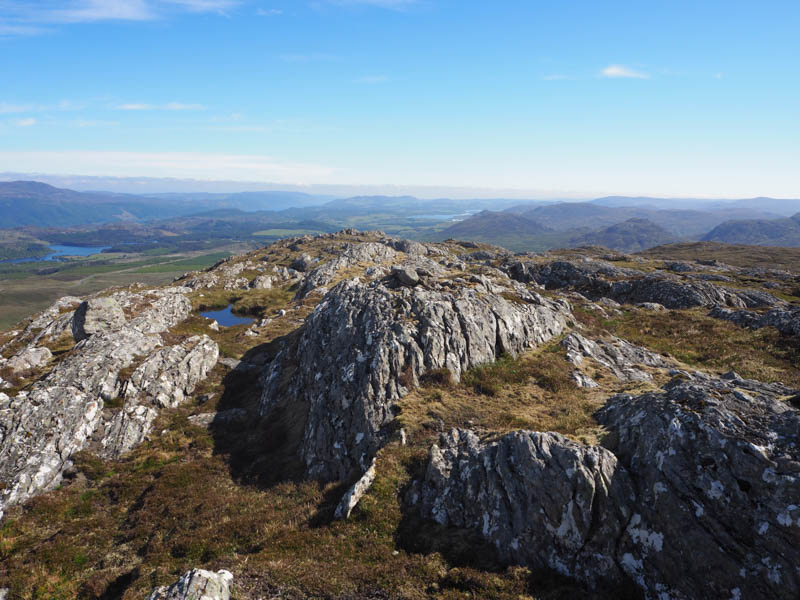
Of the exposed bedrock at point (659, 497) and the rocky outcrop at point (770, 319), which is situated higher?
the rocky outcrop at point (770, 319)

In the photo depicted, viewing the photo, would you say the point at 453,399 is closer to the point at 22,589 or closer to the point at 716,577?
the point at 716,577

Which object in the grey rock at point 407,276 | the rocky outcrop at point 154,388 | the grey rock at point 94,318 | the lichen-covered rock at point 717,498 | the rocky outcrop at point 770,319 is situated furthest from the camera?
the rocky outcrop at point 770,319

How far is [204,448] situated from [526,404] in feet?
91.5

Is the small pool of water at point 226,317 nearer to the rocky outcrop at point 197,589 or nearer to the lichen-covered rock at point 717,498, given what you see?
the rocky outcrop at point 197,589

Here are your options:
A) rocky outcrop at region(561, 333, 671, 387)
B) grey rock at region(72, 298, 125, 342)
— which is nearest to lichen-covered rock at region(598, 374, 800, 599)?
rocky outcrop at region(561, 333, 671, 387)

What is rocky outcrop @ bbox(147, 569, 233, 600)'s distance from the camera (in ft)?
44.7

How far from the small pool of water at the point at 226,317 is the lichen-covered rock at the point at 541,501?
59.6 metres

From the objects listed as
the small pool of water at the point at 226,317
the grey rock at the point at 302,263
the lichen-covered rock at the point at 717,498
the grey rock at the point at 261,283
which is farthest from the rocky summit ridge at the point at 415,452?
the grey rock at the point at 302,263

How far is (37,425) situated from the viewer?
26672 mm

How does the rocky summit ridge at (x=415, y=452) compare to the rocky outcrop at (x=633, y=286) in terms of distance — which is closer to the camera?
the rocky summit ridge at (x=415, y=452)

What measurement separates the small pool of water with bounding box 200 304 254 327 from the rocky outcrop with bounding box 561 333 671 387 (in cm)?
5888

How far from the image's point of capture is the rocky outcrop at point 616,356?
3138 centimetres

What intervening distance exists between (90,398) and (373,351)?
25390 mm

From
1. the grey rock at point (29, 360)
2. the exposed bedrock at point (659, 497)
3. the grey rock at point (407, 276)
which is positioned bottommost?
the grey rock at point (29, 360)
